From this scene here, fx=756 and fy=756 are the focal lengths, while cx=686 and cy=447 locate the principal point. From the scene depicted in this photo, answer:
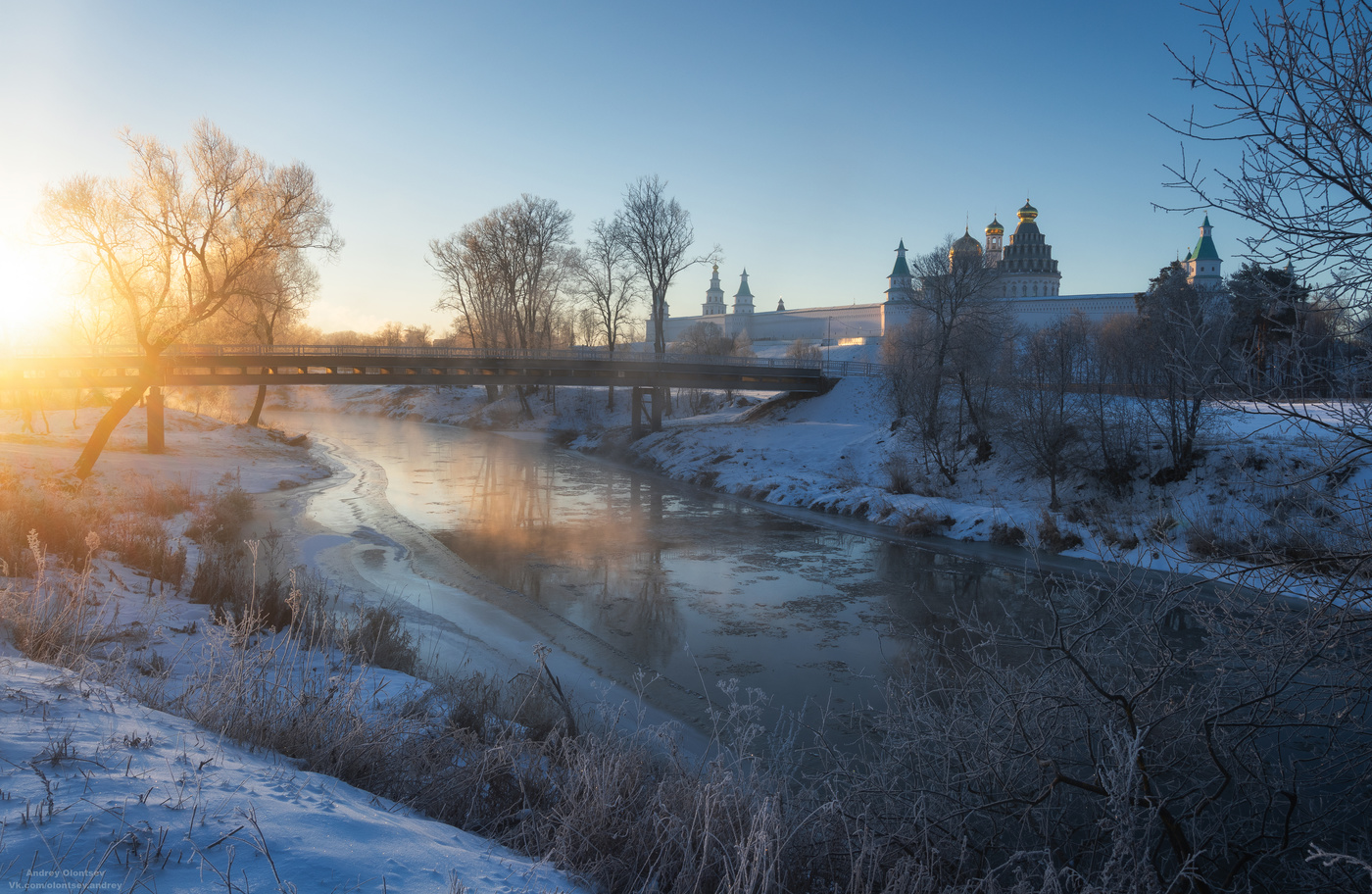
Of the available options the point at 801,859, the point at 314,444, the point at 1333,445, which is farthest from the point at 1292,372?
the point at 314,444

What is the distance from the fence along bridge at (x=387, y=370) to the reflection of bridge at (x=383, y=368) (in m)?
0.04

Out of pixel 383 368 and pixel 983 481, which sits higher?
pixel 383 368

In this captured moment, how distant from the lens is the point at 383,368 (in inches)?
1393

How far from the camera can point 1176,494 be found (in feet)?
61.3

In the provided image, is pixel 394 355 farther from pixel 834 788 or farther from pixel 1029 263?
pixel 1029 263

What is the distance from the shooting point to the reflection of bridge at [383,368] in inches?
1100

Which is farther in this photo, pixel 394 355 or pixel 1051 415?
pixel 394 355

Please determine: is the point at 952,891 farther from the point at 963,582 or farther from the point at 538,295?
the point at 538,295

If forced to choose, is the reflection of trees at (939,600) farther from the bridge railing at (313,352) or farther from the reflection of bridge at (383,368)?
the bridge railing at (313,352)

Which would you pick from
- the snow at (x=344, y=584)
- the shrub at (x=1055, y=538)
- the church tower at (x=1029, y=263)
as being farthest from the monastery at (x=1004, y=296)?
the shrub at (x=1055, y=538)

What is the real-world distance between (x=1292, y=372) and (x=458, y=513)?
18606 millimetres

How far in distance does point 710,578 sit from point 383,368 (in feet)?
86.0

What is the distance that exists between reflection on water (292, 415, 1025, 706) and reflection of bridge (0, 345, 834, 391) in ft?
32.0

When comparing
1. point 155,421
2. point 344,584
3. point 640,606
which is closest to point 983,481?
point 640,606
